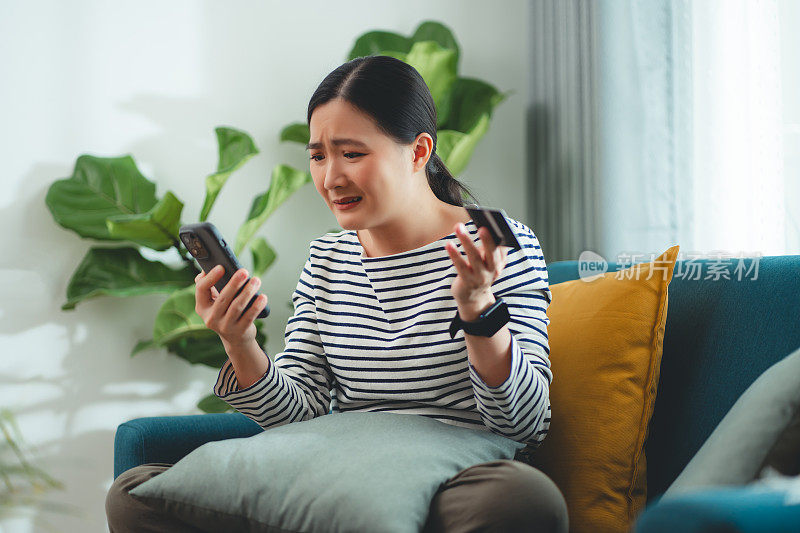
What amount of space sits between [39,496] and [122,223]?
725 mm

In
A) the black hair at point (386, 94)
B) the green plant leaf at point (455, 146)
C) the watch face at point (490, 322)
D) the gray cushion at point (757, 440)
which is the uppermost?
the black hair at point (386, 94)

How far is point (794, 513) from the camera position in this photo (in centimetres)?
59

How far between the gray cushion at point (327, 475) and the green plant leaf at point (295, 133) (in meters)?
1.23

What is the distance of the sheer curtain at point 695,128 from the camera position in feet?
5.08

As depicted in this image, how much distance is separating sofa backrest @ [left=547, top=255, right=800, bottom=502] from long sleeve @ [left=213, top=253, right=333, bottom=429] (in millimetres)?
556

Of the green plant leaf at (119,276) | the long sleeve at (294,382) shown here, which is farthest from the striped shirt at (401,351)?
the green plant leaf at (119,276)

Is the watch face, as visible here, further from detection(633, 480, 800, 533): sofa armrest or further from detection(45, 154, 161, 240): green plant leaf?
detection(45, 154, 161, 240): green plant leaf

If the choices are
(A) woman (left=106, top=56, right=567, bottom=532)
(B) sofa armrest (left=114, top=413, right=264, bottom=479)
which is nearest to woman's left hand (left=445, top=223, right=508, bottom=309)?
(A) woman (left=106, top=56, right=567, bottom=532)

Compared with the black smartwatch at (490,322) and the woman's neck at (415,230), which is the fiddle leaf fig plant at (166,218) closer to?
the woman's neck at (415,230)

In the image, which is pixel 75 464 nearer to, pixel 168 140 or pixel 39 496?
pixel 39 496

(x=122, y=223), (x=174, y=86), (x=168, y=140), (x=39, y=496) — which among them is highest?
(x=174, y=86)

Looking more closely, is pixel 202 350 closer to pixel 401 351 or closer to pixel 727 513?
pixel 401 351

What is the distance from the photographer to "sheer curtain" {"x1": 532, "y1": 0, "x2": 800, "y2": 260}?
155 cm

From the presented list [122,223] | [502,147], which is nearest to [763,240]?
[502,147]
